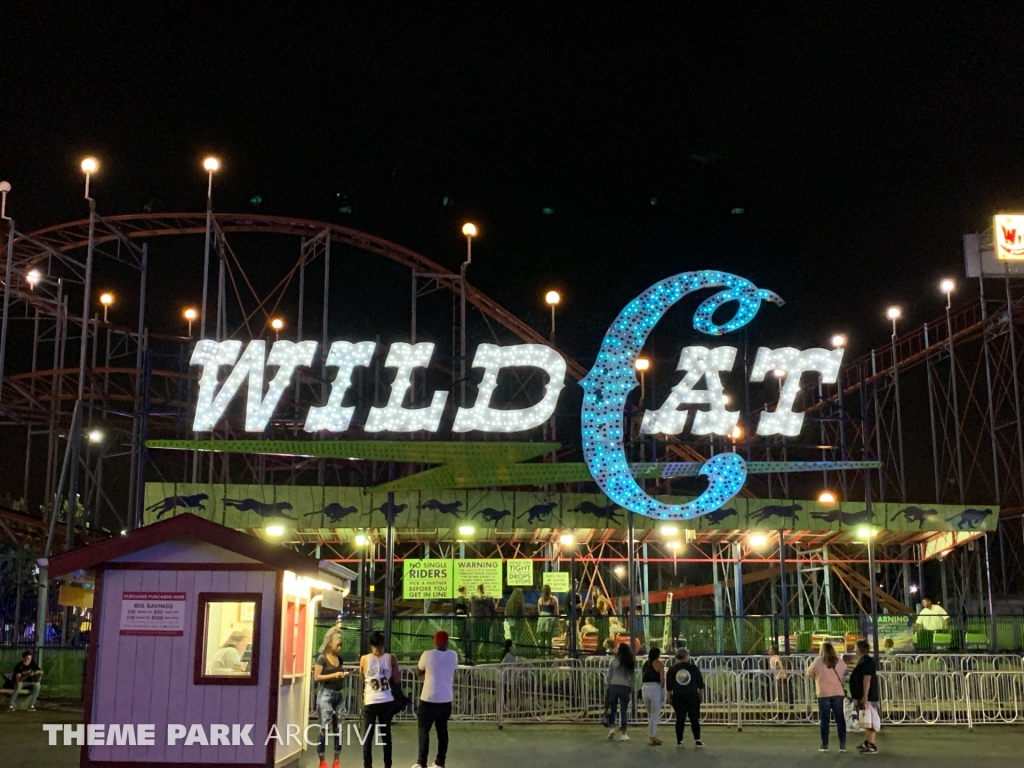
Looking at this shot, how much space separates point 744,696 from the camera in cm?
1847

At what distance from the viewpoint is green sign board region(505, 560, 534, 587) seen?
27797 mm

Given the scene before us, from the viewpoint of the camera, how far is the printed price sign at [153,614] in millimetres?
11562

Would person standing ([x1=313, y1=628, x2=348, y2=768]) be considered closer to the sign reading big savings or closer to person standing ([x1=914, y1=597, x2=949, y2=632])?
the sign reading big savings

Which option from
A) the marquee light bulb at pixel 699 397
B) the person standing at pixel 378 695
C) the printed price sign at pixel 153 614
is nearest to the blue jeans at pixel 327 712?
the person standing at pixel 378 695

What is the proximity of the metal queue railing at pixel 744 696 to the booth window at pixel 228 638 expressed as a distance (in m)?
6.65

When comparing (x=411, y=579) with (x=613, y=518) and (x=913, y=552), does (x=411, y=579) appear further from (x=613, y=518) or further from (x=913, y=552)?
(x=913, y=552)

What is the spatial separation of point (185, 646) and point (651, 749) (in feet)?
22.9

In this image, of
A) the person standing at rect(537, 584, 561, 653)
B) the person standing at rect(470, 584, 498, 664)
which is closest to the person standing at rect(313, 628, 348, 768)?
the person standing at rect(470, 584, 498, 664)

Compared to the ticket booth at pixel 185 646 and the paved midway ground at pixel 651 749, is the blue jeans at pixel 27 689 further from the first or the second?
the ticket booth at pixel 185 646

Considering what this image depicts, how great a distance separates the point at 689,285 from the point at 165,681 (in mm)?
13753

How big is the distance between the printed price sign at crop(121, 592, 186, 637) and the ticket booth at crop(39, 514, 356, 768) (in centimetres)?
1

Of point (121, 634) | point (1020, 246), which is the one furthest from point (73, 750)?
point (1020, 246)

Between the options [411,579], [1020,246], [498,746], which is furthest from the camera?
[1020,246]

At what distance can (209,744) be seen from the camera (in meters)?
11.4
